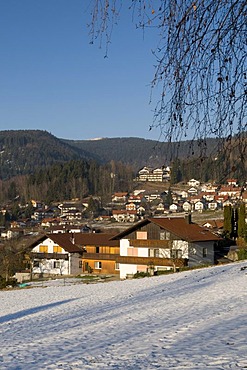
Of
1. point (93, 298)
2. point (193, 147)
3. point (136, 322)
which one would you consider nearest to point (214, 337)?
point (136, 322)

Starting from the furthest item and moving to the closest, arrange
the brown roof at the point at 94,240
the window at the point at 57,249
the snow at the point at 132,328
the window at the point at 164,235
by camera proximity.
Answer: the window at the point at 57,249
the brown roof at the point at 94,240
the window at the point at 164,235
the snow at the point at 132,328

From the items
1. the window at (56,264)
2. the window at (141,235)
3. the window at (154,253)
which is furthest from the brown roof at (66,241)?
the window at (154,253)

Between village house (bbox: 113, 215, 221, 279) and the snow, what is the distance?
12311 millimetres

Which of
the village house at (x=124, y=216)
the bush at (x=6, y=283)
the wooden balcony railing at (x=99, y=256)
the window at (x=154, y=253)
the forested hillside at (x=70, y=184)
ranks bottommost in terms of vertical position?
the village house at (x=124, y=216)

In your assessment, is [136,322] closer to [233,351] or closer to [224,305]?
[224,305]

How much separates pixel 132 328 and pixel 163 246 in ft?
77.4

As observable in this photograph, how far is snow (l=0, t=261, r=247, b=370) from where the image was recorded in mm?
8367

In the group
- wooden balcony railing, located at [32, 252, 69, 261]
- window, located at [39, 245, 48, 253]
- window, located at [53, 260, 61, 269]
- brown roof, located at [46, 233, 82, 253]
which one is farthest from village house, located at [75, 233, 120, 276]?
window, located at [39, 245, 48, 253]

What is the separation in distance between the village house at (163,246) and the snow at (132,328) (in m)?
12.3

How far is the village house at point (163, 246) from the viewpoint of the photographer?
34.8m

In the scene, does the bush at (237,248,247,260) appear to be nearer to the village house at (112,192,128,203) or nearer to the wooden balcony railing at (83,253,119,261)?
the wooden balcony railing at (83,253,119,261)

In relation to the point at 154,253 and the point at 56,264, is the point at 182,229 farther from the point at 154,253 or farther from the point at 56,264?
the point at 56,264

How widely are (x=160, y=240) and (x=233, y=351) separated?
27677mm

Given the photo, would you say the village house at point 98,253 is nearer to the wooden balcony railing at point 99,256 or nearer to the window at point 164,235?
the wooden balcony railing at point 99,256
